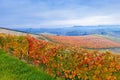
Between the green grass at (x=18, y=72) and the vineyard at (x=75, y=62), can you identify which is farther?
the green grass at (x=18, y=72)

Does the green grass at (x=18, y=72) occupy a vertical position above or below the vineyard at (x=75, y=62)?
below

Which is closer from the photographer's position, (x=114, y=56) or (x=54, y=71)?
(x=114, y=56)

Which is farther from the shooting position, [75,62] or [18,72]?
[18,72]

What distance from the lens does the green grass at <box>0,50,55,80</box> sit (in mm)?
13438

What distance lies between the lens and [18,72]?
14688 millimetres

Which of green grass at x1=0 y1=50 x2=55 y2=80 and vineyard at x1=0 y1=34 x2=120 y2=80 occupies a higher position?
vineyard at x1=0 y1=34 x2=120 y2=80

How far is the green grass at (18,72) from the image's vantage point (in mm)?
13438

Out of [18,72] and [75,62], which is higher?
[75,62]

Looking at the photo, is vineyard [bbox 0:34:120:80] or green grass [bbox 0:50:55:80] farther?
green grass [bbox 0:50:55:80]

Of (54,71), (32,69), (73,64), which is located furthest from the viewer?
(32,69)

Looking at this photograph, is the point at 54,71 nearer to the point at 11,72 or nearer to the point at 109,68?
the point at 11,72

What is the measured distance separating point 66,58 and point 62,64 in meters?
0.30

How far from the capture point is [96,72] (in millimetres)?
11859

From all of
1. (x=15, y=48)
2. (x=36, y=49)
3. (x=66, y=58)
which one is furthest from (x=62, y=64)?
(x=15, y=48)
